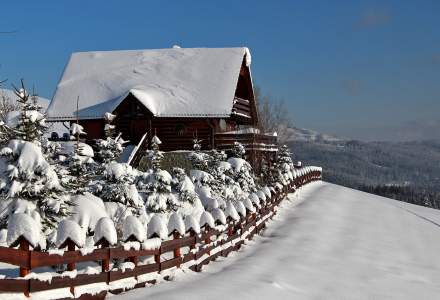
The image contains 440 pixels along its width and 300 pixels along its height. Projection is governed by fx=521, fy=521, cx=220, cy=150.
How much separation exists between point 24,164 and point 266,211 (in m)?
11.1

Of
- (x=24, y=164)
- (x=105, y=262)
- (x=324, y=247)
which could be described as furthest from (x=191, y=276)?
(x=324, y=247)

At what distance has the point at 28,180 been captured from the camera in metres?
8.03

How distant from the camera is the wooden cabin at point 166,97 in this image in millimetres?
26594

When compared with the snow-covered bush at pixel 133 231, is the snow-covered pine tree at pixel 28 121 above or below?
above

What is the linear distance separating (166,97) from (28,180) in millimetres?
19816

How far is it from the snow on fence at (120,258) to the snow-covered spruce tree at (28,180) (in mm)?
1042

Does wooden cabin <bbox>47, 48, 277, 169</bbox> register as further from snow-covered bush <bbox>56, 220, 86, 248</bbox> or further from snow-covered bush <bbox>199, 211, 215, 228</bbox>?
snow-covered bush <bbox>56, 220, 86, 248</bbox>

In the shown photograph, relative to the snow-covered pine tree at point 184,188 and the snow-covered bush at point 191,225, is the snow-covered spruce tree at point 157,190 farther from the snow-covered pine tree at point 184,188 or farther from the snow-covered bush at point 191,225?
the snow-covered bush at point 191,225

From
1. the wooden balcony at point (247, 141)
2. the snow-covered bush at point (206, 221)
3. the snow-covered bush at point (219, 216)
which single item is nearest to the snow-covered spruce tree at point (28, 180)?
the snow-covered bush at point (206, 221)

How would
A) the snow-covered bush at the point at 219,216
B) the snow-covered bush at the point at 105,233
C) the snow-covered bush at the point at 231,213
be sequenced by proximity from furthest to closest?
the snow-covered bush at the point at 231,213 < the snow-covered bush at the point at 219,216 < the snow-covered bush at the point at 105,233

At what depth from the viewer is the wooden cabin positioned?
26.6 m

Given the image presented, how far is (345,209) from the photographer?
923 inches

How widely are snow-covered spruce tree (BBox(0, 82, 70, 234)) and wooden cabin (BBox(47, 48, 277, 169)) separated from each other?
15.3 metres

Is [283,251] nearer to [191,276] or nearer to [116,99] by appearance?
[191,276]
